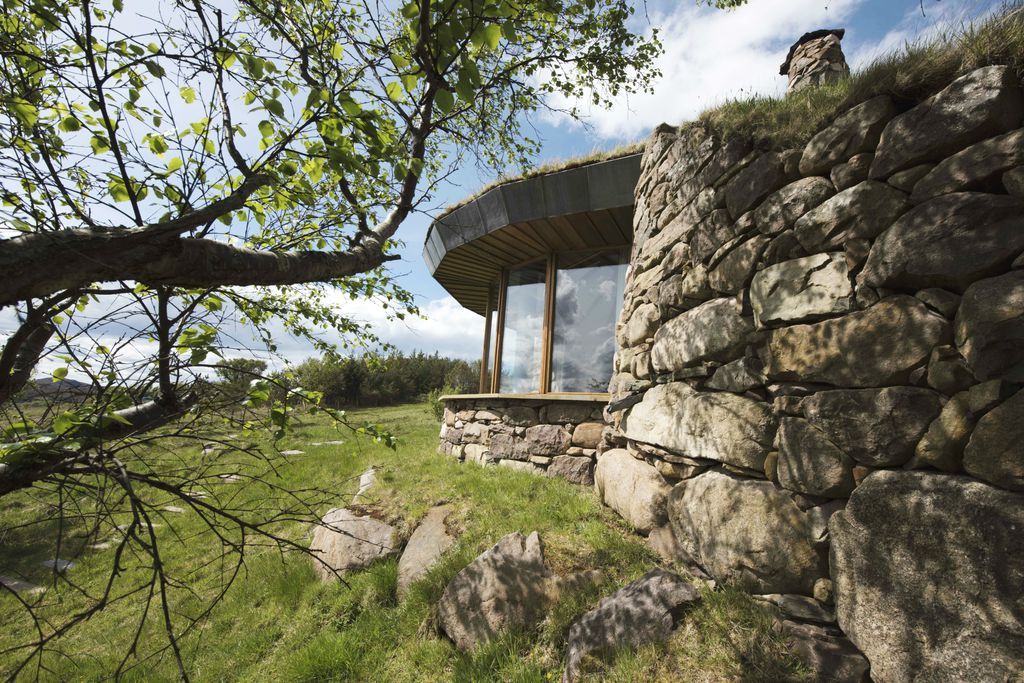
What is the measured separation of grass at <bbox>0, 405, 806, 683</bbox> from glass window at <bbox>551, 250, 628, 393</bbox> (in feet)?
5.47

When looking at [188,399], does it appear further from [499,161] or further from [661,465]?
[499,161]

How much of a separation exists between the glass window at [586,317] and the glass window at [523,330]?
33 centimetres

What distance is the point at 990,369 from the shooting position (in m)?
1.78

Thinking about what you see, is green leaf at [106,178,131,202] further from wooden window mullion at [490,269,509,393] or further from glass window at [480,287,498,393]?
glass window at [480,287,498,393]

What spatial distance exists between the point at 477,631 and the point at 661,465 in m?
1.70

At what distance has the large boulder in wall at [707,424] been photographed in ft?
8.50


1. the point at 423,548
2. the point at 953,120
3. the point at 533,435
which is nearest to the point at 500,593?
the point at 423,548

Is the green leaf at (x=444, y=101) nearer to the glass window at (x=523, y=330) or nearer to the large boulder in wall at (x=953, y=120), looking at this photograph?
the large boulder in wall at (x=953, y=120)

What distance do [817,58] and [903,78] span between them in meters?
3.35

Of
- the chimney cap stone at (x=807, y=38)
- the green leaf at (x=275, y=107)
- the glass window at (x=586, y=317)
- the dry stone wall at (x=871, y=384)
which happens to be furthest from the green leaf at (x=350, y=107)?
the chimney cap stone at (x=807, y=38)

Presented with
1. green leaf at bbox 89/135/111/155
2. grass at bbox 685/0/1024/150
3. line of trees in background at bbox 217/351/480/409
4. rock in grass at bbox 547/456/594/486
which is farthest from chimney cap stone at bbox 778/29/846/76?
line of trees in background at bbox 217/351/480/409

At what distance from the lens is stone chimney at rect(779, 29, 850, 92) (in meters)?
4.62

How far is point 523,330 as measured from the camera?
277 inches

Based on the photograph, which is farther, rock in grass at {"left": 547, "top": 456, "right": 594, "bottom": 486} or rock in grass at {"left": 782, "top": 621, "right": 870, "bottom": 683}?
rock in grass at {"left": 547, "top": 456, "right": 594, "bottom": 486}
